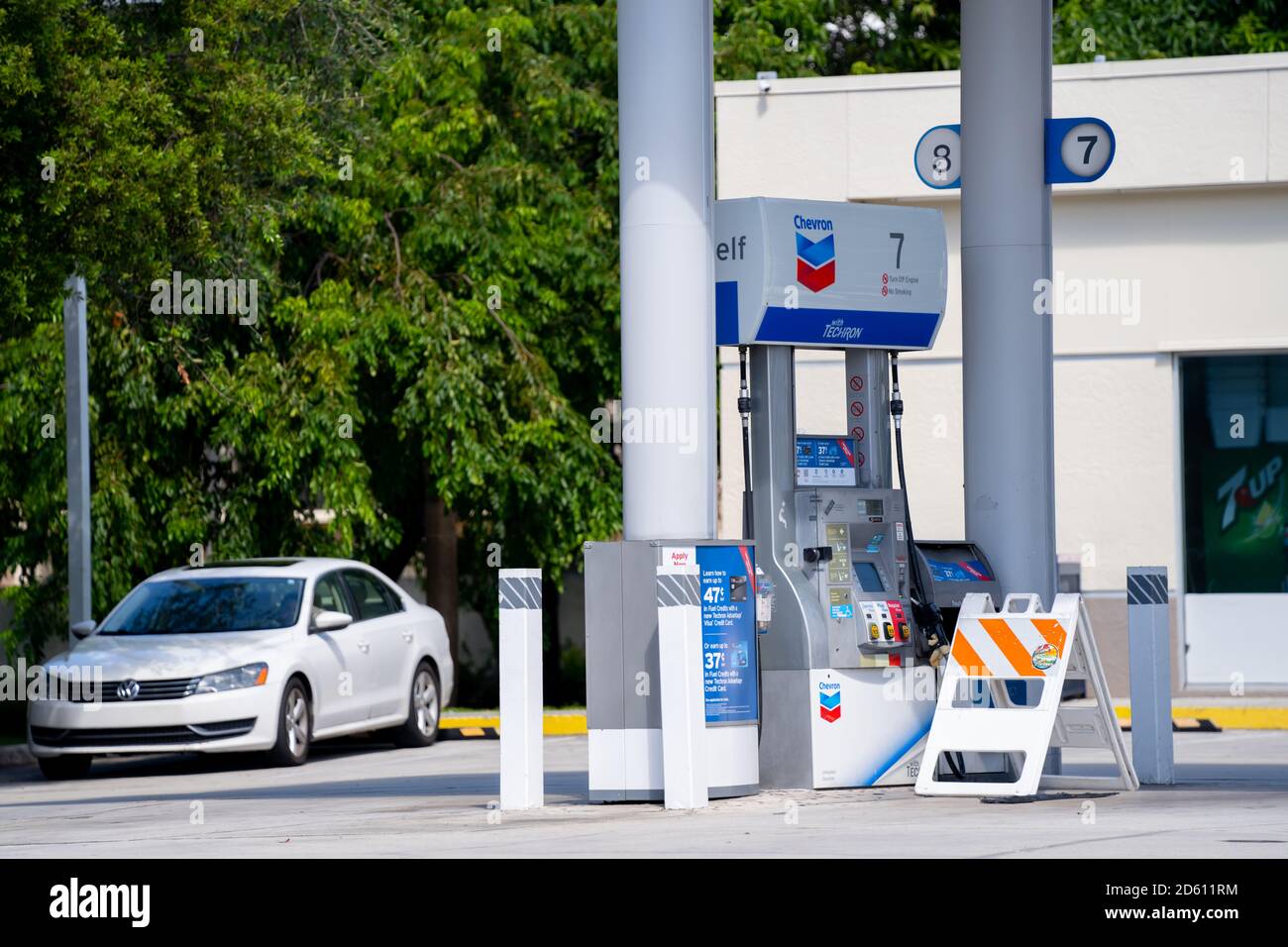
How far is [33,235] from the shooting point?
1473 centimetres

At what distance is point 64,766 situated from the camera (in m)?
17.2

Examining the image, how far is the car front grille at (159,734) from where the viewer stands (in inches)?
641

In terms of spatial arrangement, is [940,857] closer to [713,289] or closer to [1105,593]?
[713,289]

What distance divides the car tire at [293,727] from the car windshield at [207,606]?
2.12ft

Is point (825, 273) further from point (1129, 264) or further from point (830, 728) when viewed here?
point (1129, 264)

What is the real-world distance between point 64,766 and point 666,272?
26.8 ft

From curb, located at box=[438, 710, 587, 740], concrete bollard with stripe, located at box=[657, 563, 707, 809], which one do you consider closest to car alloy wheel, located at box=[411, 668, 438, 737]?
curb, located at box=[438, 710, 587, 740]

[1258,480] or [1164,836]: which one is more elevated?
[1258,480]

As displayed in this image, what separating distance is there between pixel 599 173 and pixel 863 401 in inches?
467

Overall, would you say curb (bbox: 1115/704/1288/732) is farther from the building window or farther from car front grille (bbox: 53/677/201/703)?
car front grille (bbox: 53/677/201/703)

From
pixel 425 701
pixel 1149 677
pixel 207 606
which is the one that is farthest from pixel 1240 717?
pixel 207 606

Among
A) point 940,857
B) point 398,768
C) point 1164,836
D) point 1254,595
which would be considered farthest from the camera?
point 1254,595

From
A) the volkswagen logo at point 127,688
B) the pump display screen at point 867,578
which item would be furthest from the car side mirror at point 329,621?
the pump display screen at point 867,578
